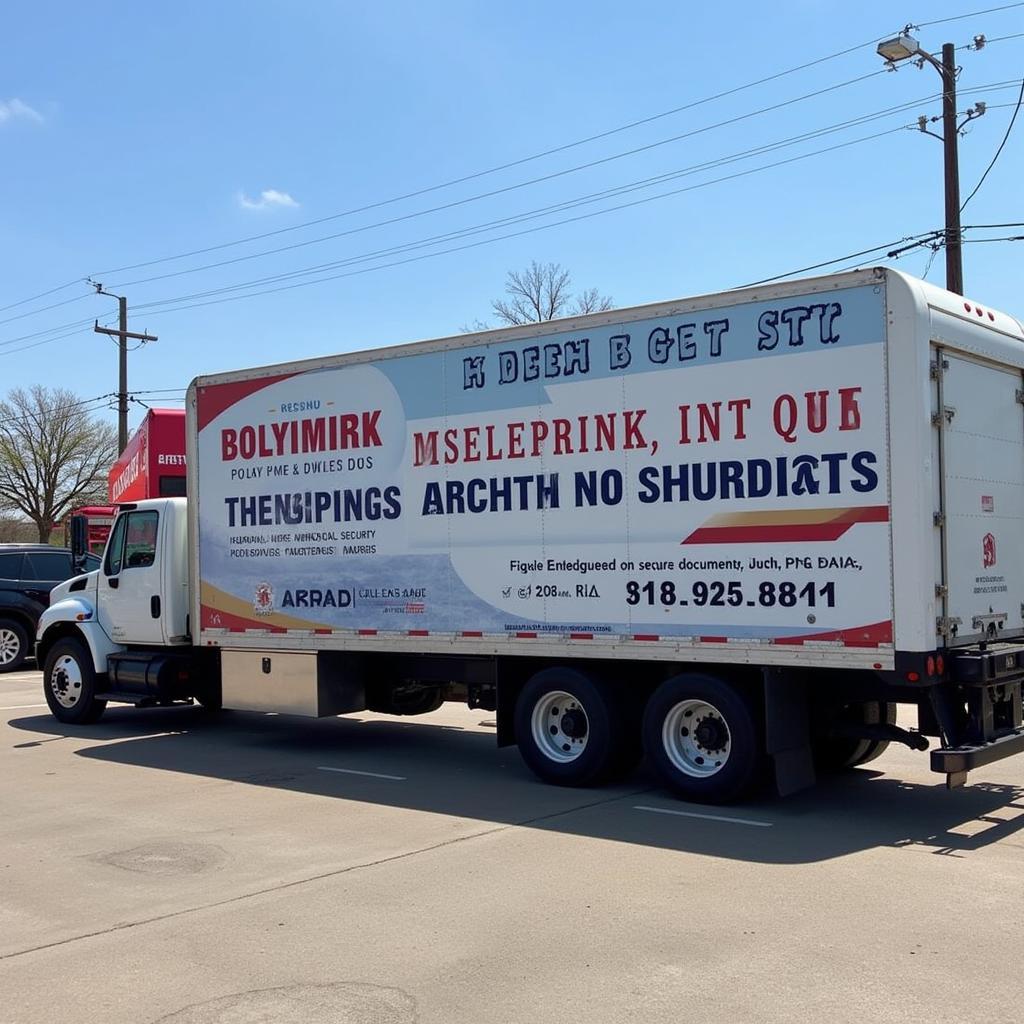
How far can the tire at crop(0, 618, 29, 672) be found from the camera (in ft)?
66.7

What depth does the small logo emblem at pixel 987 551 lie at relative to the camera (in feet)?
27.4

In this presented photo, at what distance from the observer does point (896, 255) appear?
59.8 feet

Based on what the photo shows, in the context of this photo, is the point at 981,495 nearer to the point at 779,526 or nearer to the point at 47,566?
the point at 779,526

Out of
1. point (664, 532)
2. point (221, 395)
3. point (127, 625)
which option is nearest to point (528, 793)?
point (664, 532)

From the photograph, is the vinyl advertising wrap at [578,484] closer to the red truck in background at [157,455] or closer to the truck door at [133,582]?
the truck door at [133,582]

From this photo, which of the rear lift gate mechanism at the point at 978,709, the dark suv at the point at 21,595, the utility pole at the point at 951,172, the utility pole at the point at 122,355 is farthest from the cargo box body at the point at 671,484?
the utility pole at the point at 122,355

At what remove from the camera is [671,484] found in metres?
8.73

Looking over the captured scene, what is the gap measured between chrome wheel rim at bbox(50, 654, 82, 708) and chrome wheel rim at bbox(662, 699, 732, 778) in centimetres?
753

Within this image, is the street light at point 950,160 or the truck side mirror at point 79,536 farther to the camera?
the street light at point 950,160

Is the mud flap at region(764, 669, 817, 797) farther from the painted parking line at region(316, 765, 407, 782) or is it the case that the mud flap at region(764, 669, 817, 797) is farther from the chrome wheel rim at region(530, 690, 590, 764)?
the painted parking line at region(316, 765, 407, 782)

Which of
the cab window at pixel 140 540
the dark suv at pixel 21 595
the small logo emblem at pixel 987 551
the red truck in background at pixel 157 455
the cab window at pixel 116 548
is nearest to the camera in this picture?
the small logo emblem at pixel 987 551

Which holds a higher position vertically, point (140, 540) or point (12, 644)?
point (140, 540)

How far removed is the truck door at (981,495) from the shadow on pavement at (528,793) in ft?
4.33

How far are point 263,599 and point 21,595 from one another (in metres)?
10.7
